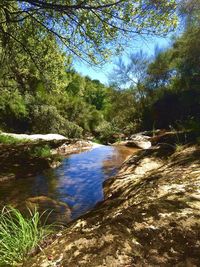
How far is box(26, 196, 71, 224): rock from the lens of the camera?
17.7 feet

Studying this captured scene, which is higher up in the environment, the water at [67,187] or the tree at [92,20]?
the tree at [92,20]

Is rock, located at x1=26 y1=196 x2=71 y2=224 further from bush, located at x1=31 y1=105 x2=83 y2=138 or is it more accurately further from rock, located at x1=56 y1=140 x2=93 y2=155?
bush, located at x1=31 y1=105 x2=83 y2=138

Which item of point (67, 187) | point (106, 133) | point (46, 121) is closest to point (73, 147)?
point (67, 187)

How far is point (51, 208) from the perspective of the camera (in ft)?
19.6

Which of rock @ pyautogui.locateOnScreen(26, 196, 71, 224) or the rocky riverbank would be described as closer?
the rocky riverbank

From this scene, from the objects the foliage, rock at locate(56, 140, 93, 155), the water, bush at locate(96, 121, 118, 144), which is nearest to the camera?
the water

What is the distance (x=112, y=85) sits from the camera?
36000 mm

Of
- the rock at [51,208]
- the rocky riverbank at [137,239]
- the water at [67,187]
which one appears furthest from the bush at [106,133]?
the rocky riverbank at [137,239]

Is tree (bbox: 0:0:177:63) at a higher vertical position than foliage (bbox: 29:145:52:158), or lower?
higher

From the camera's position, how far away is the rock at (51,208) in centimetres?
541

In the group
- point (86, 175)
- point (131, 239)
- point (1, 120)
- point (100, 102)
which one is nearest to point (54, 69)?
point (86, 175)

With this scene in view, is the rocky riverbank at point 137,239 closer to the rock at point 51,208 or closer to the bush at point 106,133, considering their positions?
the rock at point 51,208

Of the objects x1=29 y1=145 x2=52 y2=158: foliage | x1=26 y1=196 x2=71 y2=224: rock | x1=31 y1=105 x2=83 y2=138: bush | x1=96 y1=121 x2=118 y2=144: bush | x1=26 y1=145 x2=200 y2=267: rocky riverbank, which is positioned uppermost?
x1=31 y1=105 x2=83 y2=138: bush

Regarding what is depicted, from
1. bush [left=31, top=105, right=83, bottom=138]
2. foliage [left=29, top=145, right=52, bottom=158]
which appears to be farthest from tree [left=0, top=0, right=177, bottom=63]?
bush [left=31, top=105, right=83, bottom=138]
